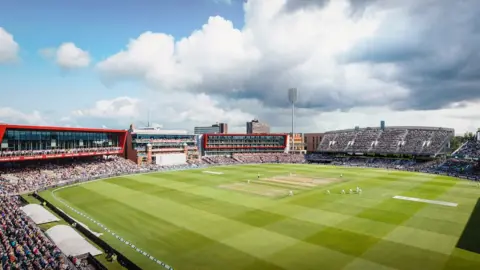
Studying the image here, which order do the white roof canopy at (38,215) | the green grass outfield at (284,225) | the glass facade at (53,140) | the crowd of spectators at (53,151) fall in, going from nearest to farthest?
the green grass outfield at (284,225) < the white roof canopy at (38,215) < the crowd of spectators at (53,151) < the glass facade at (53,140)

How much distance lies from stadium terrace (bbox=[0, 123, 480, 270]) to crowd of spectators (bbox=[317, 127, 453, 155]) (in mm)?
788

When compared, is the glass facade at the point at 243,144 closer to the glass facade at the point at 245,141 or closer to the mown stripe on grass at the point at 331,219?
the glass facade at the point at 245,141

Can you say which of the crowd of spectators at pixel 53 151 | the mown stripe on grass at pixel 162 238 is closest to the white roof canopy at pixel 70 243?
the mown stripe on grass at pixel 162 238

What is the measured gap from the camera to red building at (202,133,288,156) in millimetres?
105875

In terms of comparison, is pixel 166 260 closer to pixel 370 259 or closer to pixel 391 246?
pixel 370 259

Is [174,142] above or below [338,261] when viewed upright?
above

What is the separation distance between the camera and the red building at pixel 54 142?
54812 millimetres

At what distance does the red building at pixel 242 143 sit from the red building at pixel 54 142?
1357 inches

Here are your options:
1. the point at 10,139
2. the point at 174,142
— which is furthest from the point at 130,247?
the point at 174,142

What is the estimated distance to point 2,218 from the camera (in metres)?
28.9

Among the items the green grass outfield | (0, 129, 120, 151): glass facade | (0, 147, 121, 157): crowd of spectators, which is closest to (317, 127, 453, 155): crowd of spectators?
the green grass outfield

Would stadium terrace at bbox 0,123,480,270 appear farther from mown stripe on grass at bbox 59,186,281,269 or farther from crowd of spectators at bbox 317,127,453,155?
crowd of spectators at bbox 317,127,453,155

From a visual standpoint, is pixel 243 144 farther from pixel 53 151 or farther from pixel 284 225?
pixel 284 225

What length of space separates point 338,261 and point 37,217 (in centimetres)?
3110
